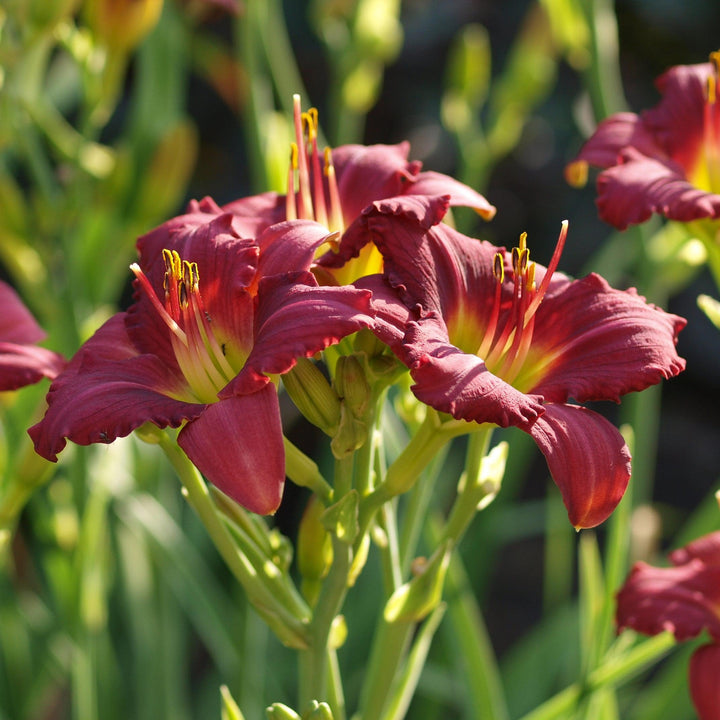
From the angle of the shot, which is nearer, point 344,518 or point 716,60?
point 344,518

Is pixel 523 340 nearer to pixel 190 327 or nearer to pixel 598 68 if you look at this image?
pixel 190 327

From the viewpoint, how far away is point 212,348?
577 millimetres

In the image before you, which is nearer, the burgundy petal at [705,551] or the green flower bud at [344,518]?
the green flower bud at [344,518]

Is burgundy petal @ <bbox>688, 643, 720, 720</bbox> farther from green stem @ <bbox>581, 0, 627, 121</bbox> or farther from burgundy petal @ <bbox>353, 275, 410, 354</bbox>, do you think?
green stem @ <bbox>581, 0, 627, 121</bbox>

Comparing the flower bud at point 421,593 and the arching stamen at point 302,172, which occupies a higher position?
the arching stamen at point 302,172

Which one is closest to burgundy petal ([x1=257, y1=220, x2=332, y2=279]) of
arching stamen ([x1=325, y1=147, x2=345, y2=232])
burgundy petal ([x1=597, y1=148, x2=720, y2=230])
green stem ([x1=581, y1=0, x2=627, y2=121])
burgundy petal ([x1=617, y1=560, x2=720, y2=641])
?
arching stamen ([x1=325, y1=147, x2=345, y2=232])

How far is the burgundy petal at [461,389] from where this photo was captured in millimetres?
476

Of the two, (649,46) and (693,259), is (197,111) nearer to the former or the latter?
(649,46)

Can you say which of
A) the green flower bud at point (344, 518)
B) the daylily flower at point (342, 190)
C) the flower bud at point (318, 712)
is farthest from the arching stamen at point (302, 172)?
the flower bud at point (318, 712)

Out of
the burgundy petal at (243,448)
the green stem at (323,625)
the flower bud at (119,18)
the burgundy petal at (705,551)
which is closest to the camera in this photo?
the burgundy petal at (243,448)

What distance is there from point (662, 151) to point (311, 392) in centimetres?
40

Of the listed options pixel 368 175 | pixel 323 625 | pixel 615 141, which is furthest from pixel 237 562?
pixel 615 141

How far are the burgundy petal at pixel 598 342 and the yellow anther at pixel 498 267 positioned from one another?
0.11ft

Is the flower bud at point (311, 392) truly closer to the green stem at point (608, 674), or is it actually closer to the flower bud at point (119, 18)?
the green stem at point (608, 674)
